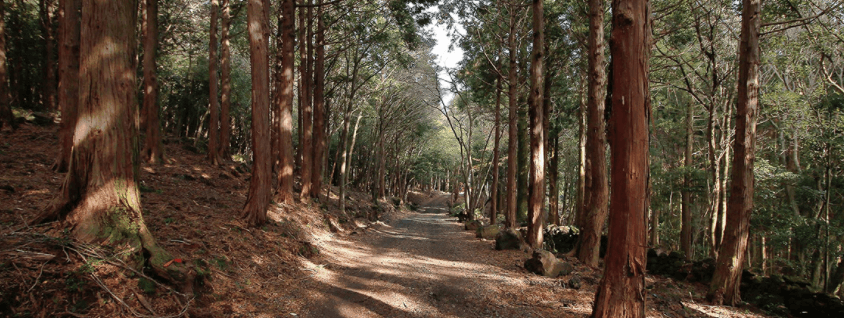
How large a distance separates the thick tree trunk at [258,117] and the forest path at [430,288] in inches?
74.3

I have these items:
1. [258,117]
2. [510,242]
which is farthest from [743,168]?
[258,117]

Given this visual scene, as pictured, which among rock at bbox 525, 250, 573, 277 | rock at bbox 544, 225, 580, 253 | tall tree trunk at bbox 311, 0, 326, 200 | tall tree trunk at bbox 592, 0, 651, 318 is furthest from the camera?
tall tree trunk at bbox 311, 0, 326, 200

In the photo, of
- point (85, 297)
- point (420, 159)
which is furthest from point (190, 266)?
point (420, 159)

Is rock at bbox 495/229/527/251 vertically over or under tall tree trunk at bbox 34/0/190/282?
under

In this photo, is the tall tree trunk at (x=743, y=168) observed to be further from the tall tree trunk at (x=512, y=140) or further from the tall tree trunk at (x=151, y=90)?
the tall tree trunk at (x=151, y=90)

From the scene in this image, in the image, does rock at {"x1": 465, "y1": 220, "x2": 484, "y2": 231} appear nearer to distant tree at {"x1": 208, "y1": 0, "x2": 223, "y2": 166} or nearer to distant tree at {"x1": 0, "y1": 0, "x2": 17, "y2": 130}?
distant tree at {"x1": 208, "y1": 0, "x2": 223, "y2": 166}

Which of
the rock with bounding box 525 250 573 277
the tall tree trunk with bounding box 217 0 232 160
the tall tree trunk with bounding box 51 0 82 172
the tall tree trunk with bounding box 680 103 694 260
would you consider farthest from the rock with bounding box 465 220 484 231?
the tall tree trunk with bounding box 51 0 82 172

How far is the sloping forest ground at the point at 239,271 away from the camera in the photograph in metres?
3.57

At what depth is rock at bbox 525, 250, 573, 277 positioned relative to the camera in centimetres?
785

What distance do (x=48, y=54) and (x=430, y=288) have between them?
57.4 feet

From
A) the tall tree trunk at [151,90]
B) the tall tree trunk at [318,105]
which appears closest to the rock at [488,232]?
the tall tree trunk at [318,105]

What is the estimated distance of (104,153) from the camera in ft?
13.9

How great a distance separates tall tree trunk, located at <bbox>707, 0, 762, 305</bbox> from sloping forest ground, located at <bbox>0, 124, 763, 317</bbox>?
1.98 feet

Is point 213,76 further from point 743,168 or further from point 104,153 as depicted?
point 743,168
